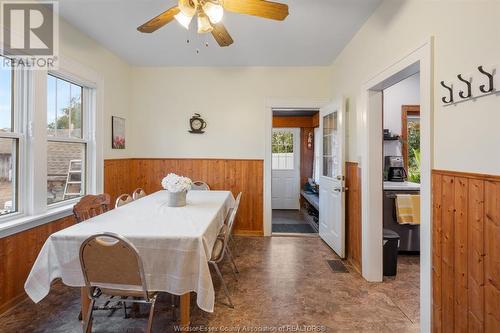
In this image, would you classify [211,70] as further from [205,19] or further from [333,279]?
[333,279]

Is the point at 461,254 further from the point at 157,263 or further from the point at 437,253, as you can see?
the point at 157,263

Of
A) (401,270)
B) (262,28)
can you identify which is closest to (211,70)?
(262,28)

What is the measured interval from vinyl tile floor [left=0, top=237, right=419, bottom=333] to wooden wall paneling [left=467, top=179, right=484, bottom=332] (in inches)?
27.8

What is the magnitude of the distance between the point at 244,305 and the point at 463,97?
2.11 m

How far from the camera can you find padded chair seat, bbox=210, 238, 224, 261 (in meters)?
2.17

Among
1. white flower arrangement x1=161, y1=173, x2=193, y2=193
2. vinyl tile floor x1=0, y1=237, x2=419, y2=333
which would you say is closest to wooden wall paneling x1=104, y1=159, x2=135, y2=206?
vinyl tile floor x1=0, y1=237, x2=419, y2=333

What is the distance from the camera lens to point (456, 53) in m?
1.50

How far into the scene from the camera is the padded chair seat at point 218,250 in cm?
217

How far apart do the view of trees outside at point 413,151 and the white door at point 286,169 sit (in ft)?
8.71

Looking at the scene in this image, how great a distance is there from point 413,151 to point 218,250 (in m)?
3.46

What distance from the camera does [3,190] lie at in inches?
89.6

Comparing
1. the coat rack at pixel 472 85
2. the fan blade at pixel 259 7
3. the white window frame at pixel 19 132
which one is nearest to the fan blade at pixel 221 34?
the fan blade at pixel 259 7

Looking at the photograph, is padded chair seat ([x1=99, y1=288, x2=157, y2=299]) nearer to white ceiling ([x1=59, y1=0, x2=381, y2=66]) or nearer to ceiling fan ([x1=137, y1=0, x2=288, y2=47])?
ceiling fan ([x1=137, y1=0, x2=288, y2=47])

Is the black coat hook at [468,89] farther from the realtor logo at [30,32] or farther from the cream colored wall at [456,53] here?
the realtor logo at [30,32]
